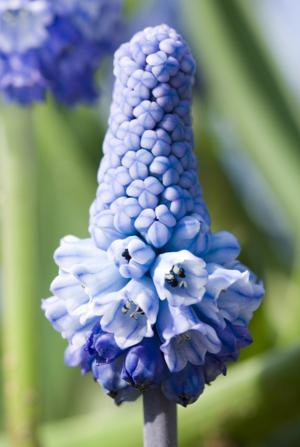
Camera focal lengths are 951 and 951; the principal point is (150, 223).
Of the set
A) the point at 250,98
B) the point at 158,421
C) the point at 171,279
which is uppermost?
the point at 250,98

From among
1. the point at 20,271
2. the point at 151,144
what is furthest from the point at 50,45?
the point at 151,144

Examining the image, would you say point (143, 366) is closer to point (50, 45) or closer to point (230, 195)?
point (50, 45)

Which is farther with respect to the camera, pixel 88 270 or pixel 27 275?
pixel 27 275

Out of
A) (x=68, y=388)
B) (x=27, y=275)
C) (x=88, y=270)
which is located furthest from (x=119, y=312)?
(x=68, y=388)

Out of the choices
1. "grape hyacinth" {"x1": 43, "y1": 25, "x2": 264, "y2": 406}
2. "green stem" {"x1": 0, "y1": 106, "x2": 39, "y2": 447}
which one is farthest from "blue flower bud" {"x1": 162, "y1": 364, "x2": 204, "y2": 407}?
"green stem" {"x1": 0, "y1": 106, "x2": 39, "y2": 447}

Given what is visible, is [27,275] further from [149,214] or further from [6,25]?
[149,214]

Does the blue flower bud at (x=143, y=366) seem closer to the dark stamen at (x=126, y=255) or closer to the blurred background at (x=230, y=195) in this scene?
the dark stamen at (x=126, y=255)

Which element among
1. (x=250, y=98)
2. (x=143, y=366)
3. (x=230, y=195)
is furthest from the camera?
(x=230, y=195)
